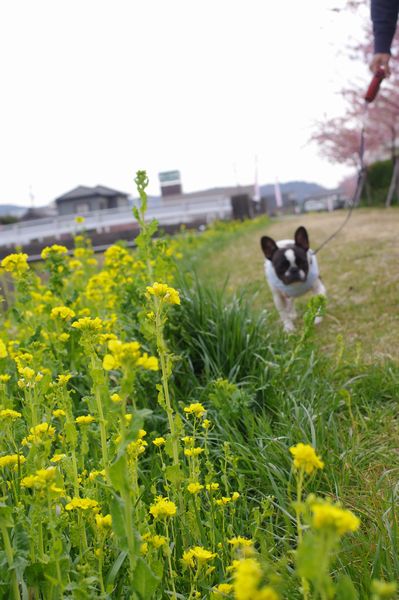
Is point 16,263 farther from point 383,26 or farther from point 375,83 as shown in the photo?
point 383,26

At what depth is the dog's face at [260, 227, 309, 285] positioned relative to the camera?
4.50 meters

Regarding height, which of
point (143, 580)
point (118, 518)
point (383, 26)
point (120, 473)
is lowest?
point (143, 580)

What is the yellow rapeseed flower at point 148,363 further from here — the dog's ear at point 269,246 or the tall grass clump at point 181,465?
the dog's ear at point 269,246

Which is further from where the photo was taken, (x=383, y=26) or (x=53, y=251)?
(x=383, y=26)

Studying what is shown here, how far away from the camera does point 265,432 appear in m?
2.27

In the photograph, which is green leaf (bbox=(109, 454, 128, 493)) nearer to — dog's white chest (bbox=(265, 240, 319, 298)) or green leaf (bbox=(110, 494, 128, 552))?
green leaf (bbox=(110, 494, 128, 552))

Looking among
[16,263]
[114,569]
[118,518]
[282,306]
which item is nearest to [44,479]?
[118,518]

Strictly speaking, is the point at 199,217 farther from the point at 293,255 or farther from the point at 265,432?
the point at 265,432

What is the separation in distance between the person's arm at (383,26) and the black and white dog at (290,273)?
133cm

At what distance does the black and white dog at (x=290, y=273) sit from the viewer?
4504mm

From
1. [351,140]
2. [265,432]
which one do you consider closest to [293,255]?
[265,432]

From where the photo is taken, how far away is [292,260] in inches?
179

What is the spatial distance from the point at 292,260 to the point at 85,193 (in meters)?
52.5

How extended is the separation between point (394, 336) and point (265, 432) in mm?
1650
